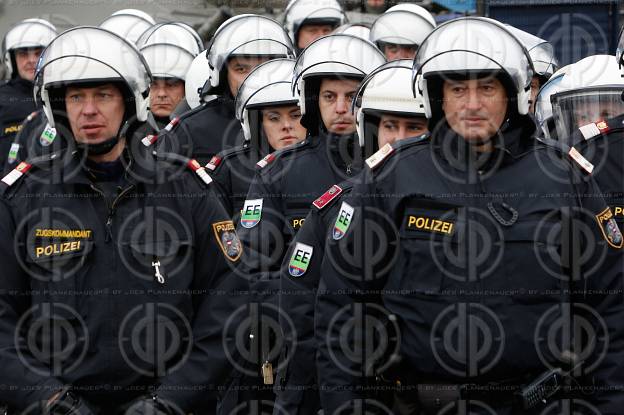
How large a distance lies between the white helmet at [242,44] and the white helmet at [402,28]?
159cm

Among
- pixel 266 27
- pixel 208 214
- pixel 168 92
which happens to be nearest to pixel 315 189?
pixel 208 214

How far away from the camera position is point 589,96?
7707mm

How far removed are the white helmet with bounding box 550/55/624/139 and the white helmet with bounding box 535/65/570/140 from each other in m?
0.28

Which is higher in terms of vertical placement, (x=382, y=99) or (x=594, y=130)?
(x=382, y=99)

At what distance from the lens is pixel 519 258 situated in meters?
5.36

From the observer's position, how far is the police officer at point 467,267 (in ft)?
17.5

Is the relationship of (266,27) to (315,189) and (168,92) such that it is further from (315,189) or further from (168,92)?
(315,189)

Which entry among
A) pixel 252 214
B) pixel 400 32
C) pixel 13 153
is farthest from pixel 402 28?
pixel 252 214

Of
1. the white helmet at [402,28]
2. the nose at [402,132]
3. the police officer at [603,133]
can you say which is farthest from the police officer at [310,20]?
the nose at [402,132]

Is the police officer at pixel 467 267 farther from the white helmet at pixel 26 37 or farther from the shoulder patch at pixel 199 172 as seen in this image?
the white helmet at pixel 26 37

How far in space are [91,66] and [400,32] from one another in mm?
6182

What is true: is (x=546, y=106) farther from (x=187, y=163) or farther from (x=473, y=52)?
(x=187, y=163)

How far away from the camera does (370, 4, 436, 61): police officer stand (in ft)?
38.8

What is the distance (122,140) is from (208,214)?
444 millimetres
